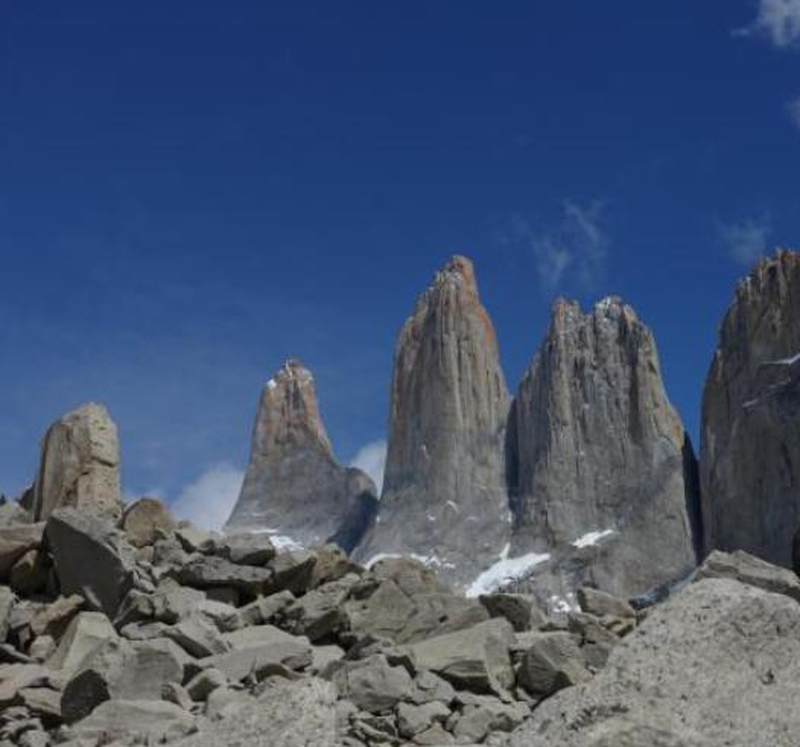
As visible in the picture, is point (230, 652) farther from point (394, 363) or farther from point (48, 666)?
point (394, 363)

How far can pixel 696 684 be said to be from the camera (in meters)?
6.45

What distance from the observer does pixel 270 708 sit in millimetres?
7559

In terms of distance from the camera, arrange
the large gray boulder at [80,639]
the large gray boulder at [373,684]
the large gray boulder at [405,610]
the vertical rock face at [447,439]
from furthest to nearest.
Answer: the vertical rock face at [447,439]
the large gray boulder at [405,610]
the large gray boulder at [80,639]
the large gray boulder at [373,684]

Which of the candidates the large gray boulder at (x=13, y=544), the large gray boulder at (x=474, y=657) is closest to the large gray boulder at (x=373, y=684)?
the large gray boulder at (x=474, y=657)

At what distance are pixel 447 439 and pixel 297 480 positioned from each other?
28.2 m

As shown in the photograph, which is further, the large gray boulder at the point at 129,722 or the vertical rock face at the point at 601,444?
the vertical rock face at the point at 601,444

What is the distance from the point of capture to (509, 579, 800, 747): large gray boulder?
5.95 m

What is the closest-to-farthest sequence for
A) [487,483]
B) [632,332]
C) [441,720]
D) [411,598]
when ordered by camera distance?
[441,720], [411,598], [632,332], [487,483]

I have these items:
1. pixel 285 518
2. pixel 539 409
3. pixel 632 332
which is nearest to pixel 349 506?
pixel 285 518

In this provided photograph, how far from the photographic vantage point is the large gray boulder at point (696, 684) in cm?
595

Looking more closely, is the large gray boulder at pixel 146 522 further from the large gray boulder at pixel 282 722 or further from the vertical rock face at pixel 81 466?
the large gray boulder at pixel 282 722

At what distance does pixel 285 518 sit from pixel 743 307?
73.6m

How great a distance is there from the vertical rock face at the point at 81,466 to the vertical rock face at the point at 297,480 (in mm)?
130790

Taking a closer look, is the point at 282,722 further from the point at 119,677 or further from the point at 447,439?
the point at 447,439
